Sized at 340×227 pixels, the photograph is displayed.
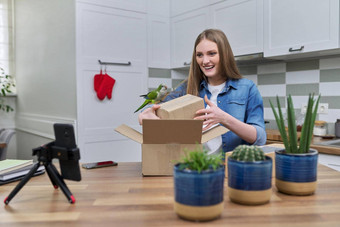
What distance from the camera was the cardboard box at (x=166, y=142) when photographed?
1.23 meters

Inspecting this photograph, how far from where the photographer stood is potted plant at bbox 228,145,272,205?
0.90 meters

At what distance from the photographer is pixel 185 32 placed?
11.4 feet

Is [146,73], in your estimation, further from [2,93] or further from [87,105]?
[2,93]

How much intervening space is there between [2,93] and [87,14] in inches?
79.5

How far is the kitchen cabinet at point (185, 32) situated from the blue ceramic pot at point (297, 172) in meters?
2.43

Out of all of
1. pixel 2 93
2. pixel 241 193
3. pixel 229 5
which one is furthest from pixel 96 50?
pixel 241 193

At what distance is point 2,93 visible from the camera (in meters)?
4.33

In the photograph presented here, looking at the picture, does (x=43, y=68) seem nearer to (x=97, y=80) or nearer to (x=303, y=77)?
(x=97, y=80)

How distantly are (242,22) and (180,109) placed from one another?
6.25 feet

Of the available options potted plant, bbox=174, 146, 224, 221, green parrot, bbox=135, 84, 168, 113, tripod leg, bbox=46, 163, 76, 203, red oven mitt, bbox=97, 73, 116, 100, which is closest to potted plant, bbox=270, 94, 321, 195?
potted plant, bbox=174, 146, 224, 221

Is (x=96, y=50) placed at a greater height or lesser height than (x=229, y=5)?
lesser

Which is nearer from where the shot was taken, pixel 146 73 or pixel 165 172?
pixel 165 172

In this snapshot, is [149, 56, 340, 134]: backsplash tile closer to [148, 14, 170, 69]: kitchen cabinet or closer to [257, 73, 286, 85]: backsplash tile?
[257, 73, 286, 85]: backsplash tile

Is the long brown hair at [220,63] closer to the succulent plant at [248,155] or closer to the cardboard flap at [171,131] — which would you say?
the cardboard flap at [171,131]
